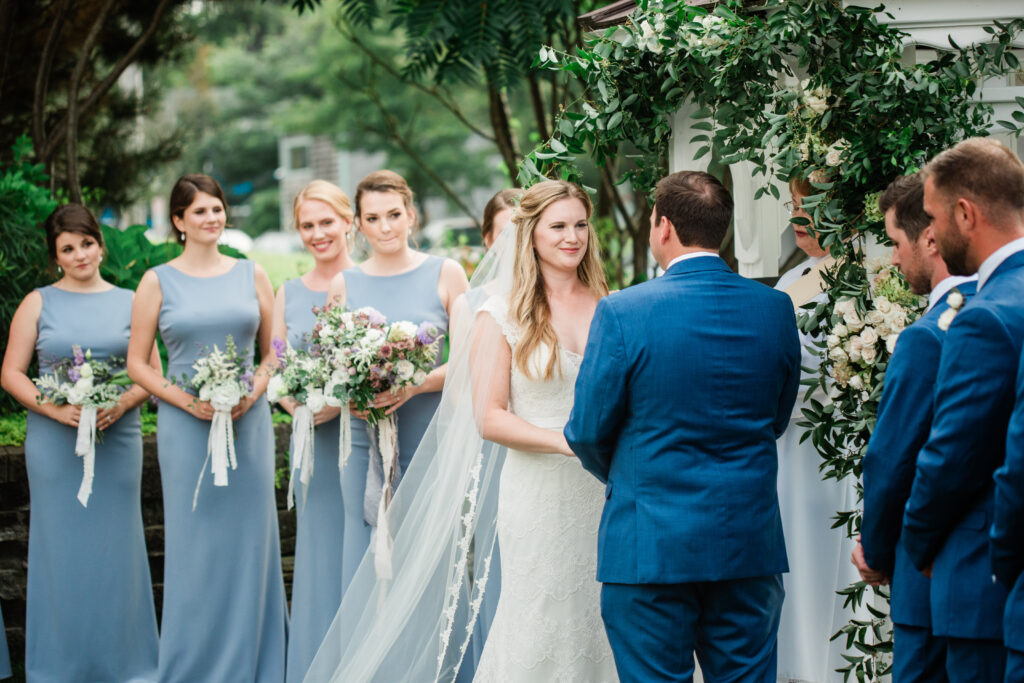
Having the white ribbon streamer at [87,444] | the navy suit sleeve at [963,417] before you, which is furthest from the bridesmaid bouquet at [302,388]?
the navy suit sleeve at [963,417]

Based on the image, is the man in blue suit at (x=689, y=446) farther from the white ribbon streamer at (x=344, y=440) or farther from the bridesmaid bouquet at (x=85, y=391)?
the bridesmaid bouquet at (x=85, y=391)

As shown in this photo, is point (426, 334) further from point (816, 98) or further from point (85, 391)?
point (816, 98)

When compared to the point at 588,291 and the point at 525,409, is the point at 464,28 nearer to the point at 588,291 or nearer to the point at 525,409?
the point at 588,291

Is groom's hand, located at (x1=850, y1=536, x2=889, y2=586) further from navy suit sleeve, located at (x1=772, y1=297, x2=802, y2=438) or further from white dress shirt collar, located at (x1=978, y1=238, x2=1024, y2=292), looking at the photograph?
white dress shirt collar, located at (x1=978, y1=238, x2=1024, y2=292)

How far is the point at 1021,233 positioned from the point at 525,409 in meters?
2.02

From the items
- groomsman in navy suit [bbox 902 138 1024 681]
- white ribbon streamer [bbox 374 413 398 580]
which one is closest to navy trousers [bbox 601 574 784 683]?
groomsman in navy suit [bbox 902 138 1024 681]

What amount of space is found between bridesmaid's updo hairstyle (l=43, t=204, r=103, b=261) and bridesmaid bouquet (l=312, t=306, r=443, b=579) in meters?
1.63

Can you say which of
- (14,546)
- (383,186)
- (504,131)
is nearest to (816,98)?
(383,186)

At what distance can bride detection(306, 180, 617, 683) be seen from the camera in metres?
4.10

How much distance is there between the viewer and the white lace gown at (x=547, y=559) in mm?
4062

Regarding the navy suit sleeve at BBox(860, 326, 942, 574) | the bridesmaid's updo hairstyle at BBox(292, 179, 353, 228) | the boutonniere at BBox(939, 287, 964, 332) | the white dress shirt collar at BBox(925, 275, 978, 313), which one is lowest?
the navy suit sleeve at BBox(860, 326, 942, 574)

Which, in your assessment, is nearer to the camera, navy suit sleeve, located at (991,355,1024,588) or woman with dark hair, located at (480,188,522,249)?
navy suit sleeve, located at (991,355,1024,588)

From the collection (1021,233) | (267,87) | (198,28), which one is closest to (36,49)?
(198,28)

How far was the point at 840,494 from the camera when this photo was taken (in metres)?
4.92
